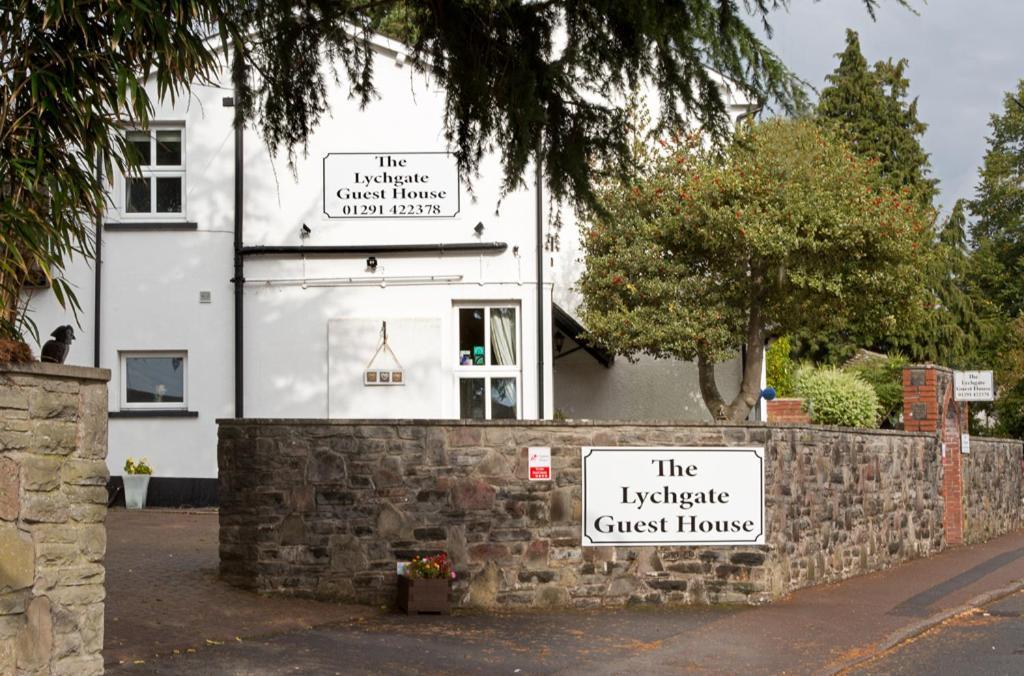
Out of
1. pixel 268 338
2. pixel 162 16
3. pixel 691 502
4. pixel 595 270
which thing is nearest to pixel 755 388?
pixel 595 270

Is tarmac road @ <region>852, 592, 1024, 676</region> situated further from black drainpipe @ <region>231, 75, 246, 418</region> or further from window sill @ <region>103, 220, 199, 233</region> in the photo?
window sill @ <region>103, 220, 199, 233</region>

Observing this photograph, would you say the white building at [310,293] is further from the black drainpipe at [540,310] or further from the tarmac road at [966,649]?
the tarmac road at [966,649]

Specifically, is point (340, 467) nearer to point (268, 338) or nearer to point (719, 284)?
point (268, 338)

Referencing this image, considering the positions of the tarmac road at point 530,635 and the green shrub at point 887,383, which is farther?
the green shrub at point 887,383

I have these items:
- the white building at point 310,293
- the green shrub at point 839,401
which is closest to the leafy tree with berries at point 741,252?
the white building at point 310,293

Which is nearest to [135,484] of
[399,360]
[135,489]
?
[135,489]

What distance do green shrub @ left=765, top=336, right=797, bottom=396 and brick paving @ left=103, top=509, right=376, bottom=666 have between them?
16704mm

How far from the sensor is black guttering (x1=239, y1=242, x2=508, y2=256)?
22109mm

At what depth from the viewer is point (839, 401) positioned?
29.8 m

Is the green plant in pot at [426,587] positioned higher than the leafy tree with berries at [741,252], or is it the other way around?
the leafy tree with berries at [741,252]

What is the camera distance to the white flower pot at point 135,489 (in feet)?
70.3

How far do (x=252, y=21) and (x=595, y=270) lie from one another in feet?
45.2

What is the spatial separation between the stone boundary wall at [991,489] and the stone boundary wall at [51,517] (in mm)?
18311

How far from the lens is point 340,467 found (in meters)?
12.7
